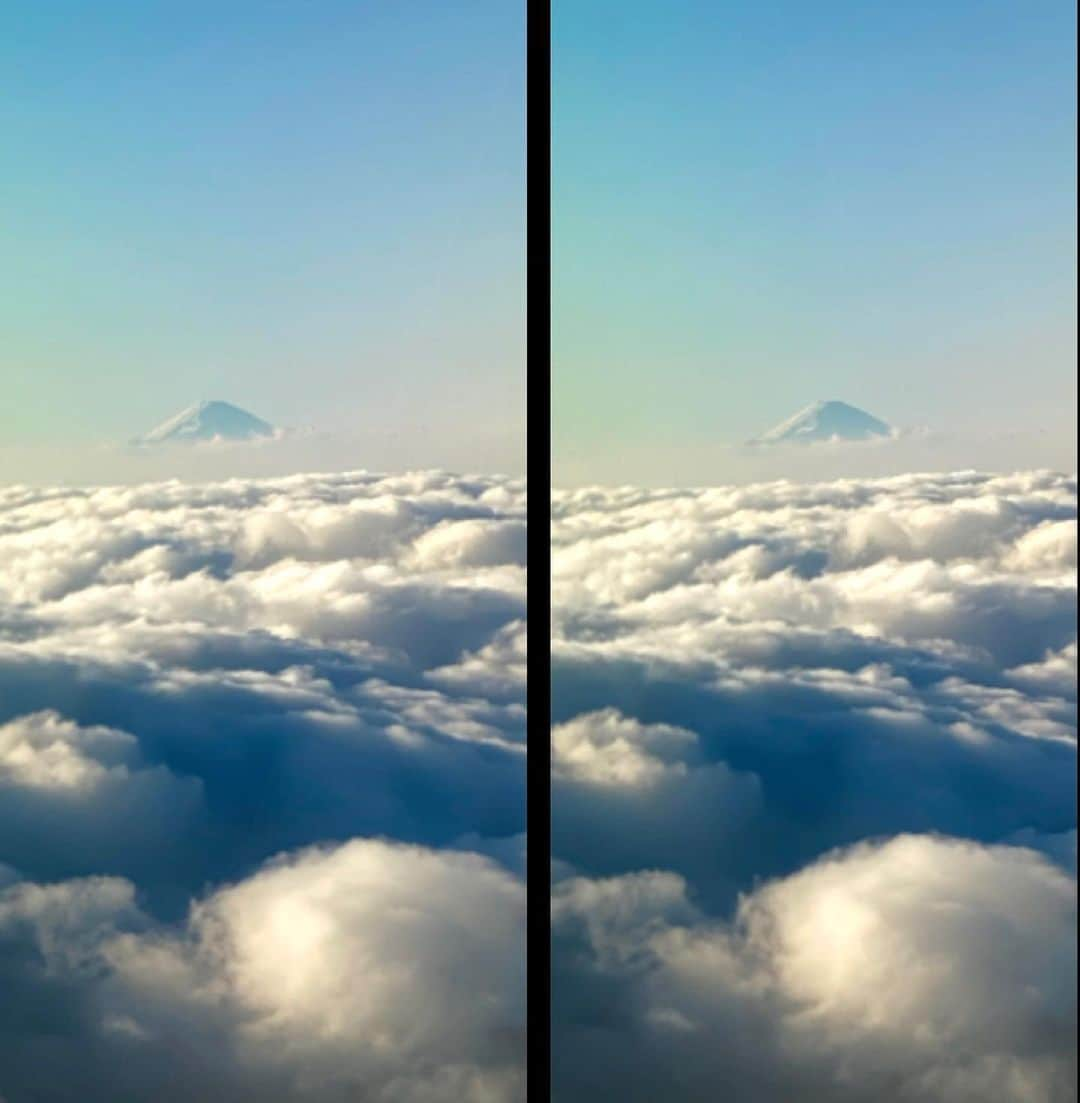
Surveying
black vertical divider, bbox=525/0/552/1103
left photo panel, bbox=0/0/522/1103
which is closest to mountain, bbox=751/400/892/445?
left photo panel, bbox=0/0/522/1103

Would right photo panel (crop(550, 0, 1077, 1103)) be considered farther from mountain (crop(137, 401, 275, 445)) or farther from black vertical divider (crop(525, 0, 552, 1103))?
black vertical divider (crop(525, 0, 552, 1103))

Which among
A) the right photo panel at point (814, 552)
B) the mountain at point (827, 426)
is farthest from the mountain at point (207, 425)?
the mountain at point (827, 426)

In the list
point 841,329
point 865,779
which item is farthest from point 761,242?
point 865,779

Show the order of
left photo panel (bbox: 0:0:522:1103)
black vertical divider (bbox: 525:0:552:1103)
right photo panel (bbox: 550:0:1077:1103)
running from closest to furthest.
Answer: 1. black vertical divider (bbox: 525:0:552:1103)
2. left photo panel (bbox: 0:0:522:1103)
3. right photo panel (bbox: 550:0:1077:1103)

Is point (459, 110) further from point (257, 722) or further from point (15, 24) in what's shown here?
point (257, 722)

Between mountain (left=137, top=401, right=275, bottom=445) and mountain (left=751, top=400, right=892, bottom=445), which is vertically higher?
mountain (left=751, top=400, right=892, bottom=445)

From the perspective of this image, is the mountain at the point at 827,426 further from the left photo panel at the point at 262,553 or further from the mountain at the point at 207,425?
the mountain at the point at 207,425

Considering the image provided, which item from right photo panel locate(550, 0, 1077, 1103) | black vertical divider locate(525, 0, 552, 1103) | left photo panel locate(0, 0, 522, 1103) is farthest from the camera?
right photo panel locate(550, 0, 1077, 1103)

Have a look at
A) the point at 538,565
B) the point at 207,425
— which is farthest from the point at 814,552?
the point at 207,425
